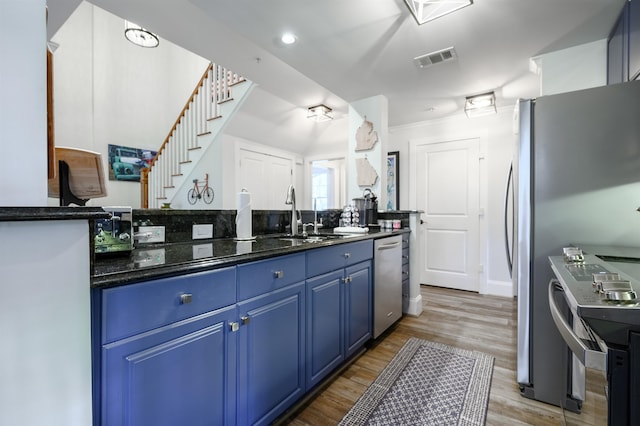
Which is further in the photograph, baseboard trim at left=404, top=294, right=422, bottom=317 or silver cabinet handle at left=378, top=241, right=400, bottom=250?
baseboard trim at left=404, top=294, right=422, bottom=317

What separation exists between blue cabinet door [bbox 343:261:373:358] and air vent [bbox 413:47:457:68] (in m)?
1.84

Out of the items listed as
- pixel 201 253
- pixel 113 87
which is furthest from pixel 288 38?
pixel 113 87

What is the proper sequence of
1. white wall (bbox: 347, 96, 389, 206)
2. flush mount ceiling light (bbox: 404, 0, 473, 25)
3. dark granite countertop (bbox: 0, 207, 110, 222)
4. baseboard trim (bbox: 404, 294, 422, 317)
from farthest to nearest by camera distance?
white wall (bbox: 347, 96, 389, 206) → baseboard trim (bbox: 404, 294, 422, 317) → flush mount ceiling light (bbox: 404, 0, 473, 25) → dark granite countertop (bbox: 0, 207, 110, 222)

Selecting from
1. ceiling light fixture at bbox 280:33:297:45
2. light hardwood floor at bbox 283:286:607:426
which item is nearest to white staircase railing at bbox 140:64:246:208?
ceiling light fixture at bbox 280:33:297:45

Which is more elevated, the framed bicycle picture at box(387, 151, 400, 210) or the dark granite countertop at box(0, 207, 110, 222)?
the framed bicycle picture at box(387, 151, 400, 210)

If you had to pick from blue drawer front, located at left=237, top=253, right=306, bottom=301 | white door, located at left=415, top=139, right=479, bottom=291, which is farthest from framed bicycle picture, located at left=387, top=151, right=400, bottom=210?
blue drawer front, located at left=237, top=253, right=306, bottom=301

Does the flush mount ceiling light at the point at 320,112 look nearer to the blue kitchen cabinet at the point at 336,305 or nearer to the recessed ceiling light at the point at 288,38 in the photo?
the recessed ceiling light at the point at 288,38

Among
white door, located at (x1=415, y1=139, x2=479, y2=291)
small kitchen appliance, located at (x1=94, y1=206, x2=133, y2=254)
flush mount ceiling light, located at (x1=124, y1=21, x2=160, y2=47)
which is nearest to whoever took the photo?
small kitchen appliance, located at (x1=94, y1=206, x2=133, y2=254)

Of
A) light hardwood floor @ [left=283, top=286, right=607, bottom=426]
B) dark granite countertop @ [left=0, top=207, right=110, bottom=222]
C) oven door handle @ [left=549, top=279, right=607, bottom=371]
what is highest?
dark granite countertop @ [left=0, top=207, right=110, bottom=222]

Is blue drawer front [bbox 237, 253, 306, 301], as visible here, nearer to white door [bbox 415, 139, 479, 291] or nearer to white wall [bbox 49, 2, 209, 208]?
white door [bbox 415, 139, 479, 291]

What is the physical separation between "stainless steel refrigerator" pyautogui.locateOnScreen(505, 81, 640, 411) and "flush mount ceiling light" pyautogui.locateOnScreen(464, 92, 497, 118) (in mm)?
1744

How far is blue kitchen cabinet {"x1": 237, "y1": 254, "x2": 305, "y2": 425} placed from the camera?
3.84ft

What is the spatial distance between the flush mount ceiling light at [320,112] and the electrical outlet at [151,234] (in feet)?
9.52

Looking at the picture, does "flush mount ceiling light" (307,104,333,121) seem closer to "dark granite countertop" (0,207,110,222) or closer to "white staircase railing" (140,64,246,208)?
"white staircase railing" (140,64,246,208)
